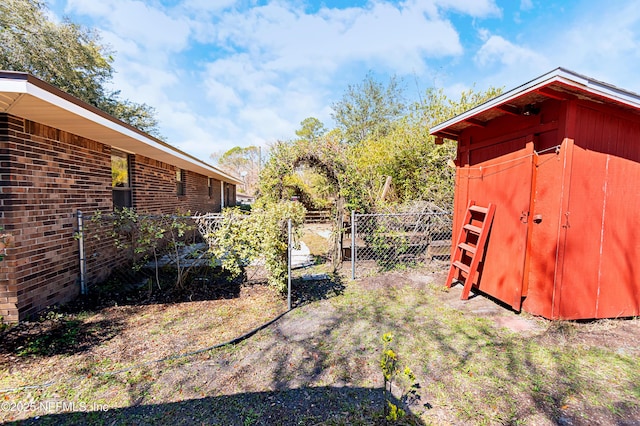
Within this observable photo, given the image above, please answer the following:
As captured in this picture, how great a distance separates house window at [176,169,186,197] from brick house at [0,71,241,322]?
3263mm

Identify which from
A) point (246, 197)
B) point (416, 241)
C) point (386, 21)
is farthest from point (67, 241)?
point (246, 197)

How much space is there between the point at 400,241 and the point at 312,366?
3.78m

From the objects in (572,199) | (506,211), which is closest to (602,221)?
(572,199)

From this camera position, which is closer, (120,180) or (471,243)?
(471,243)

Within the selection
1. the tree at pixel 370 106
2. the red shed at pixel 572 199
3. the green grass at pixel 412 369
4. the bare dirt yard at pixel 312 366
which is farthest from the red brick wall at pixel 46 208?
the tree at pixel 370 106

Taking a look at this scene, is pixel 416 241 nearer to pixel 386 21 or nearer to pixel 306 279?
pixel 306 279

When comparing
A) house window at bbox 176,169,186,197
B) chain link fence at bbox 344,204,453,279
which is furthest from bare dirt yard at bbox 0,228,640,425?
house window at bbox 176,169,186,197

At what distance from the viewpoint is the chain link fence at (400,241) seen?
5.74 m

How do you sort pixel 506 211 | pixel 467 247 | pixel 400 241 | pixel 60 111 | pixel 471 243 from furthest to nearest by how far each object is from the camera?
pixel 400 241 → pixel 471 243 → pixel 467 247 → pixel 506 211 → pixel 60 111

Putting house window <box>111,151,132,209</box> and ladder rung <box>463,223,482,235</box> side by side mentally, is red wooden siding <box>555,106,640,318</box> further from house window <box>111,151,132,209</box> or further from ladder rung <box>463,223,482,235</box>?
house window <box>111,151,132,209</box>

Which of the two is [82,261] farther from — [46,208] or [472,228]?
[472,228]

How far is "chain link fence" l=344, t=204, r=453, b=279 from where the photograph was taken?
18.8 ft

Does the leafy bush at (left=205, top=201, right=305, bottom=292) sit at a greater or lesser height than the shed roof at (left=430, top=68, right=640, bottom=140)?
lesser

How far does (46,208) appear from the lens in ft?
12.1
